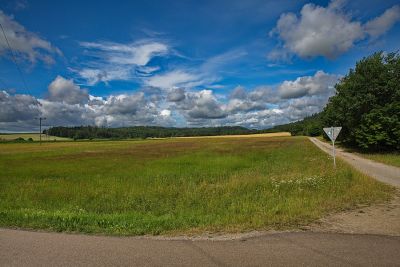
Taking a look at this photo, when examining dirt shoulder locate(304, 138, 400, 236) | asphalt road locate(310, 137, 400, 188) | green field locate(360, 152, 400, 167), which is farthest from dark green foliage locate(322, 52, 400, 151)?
dirt shoulder locate(304, 138, 400, 236)

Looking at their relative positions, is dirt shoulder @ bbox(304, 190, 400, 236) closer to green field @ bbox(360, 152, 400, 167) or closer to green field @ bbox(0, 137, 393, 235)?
green field @ bbox(0, 137, 393, 235)

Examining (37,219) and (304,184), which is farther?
(304,184)

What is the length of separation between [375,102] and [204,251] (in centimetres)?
3809

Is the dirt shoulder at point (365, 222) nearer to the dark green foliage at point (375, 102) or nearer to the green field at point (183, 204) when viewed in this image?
the green field at point (183, 204)

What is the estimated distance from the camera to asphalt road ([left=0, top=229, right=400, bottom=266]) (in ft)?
18.4

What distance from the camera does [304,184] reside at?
15062 millimetres

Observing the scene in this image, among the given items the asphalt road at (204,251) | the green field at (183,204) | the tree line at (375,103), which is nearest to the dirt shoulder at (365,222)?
the green field at (183,204)

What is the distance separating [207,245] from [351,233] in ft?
10.9

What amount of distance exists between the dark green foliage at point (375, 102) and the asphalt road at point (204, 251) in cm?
3278

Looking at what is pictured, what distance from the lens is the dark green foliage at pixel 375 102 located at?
3556 centimetres

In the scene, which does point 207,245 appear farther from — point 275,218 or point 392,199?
point 392,199

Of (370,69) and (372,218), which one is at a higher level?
(370,69)

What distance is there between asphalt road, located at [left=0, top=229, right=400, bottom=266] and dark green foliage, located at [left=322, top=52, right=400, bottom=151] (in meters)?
32.8

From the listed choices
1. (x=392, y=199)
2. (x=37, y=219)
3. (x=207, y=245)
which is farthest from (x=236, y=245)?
(x=392, y=199)
